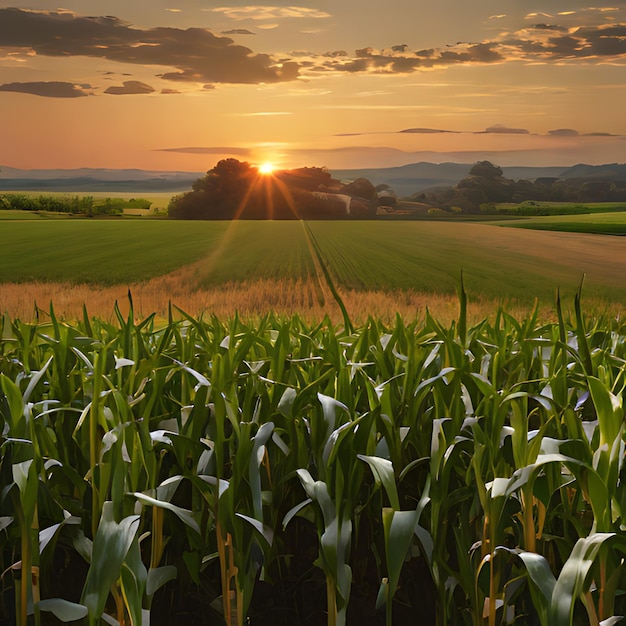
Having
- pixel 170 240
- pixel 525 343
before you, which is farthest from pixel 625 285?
pixel 170 240

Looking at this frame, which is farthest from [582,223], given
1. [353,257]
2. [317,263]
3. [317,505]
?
[317,505]

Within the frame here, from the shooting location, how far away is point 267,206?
2378 centimetres

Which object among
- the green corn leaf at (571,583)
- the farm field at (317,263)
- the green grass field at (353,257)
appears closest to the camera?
the green corn leaf at (571,583)

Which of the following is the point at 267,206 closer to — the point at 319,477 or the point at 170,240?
the point at 170,240

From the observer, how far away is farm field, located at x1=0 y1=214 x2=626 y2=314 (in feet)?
35.6

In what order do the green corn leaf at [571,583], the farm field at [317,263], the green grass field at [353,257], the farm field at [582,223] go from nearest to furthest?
the green corn leaf at [571,583] < the farm field at [317,263] < the green grass field at [353,257] < the farm field at [582,223]

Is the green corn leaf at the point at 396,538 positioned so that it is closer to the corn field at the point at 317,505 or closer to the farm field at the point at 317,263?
the corn field at the point at 317,505

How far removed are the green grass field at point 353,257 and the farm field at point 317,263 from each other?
3 cm

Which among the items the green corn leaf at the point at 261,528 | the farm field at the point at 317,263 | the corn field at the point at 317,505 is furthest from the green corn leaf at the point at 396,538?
the farm field at the point at 317,263

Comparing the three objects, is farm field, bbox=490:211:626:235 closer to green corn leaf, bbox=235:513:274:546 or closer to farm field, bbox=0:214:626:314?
farm field, bbox=0:214:626:314

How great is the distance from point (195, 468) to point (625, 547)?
1053 mm

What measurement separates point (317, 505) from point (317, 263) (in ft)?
46.0

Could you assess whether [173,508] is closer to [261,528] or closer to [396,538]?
[261,528]

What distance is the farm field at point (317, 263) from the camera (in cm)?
1085
